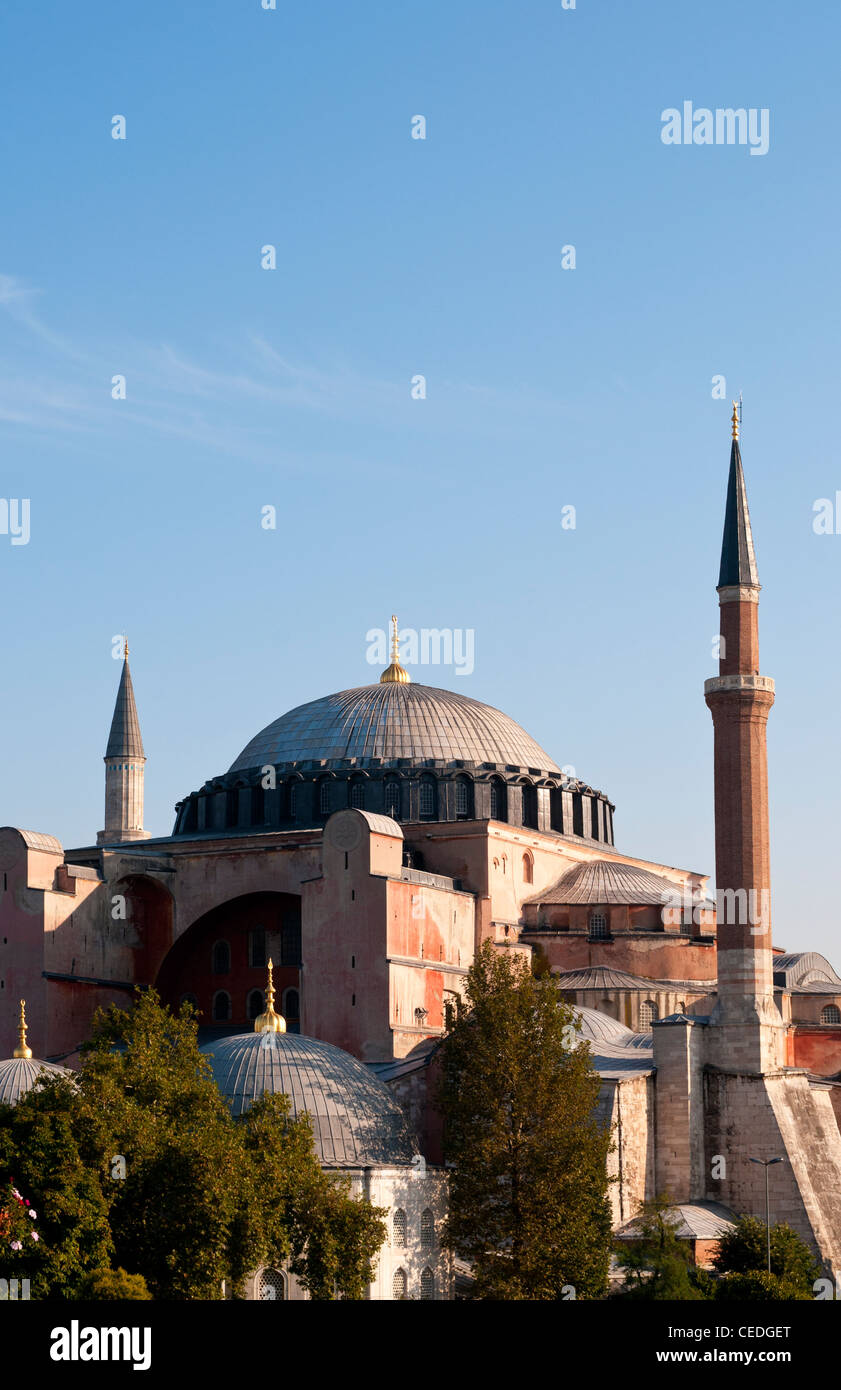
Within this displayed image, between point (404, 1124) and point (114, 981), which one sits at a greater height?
point (114, 981)

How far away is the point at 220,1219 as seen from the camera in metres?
28.0

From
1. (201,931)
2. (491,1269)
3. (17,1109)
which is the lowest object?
(491,1269)

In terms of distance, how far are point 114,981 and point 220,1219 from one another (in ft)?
47.0

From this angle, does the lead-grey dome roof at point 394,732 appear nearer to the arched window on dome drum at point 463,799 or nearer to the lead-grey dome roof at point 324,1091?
the arched window on dome drum at point 463,799

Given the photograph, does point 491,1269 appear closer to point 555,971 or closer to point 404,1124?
point 404,1124

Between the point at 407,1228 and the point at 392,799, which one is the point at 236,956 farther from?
the point at 407,1228

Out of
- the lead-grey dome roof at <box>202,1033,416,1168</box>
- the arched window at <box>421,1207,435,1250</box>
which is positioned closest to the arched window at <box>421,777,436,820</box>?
the lead-grey dome roof at <box>202,1033,416,1168</box>

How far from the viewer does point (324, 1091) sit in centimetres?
3388

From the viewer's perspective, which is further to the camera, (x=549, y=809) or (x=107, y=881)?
(x=549, y=809)

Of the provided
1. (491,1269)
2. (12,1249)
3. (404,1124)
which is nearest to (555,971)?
(404,1124)

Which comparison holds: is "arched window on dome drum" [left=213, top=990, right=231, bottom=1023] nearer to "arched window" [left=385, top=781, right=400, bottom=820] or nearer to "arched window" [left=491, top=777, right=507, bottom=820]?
"arched window" [left=385, top=781, right=400, bottom=820]

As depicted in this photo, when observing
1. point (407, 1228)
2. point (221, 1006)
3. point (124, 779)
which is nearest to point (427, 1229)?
point (407, 1228)

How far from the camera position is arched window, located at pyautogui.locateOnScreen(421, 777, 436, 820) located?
148ft
